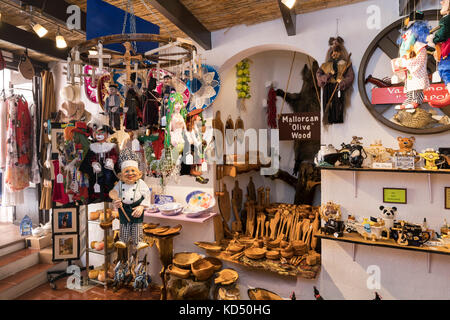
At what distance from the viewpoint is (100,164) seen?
1915mm

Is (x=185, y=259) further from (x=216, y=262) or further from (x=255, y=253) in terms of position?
(x=255, y=253)

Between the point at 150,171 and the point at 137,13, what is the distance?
1.64m

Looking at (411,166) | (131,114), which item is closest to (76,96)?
(131,114)

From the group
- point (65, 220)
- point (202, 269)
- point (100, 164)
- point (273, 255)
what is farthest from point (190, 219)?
point (65, 220)

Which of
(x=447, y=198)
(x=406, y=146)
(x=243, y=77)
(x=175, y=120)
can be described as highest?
(x=243, y=77)

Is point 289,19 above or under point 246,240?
above

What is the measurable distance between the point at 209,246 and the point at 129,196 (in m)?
1.36

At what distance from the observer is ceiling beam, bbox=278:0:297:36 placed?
7.16 ft

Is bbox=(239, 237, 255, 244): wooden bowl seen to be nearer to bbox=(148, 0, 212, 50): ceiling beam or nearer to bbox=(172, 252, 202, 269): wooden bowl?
bbox=(172, 252, 202, 269): wooden bowl

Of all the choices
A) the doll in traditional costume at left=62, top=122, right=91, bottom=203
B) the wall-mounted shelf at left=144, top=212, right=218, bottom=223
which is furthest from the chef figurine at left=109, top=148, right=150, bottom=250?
the wall-mounted shelf at left=144, top=212, right=218, bottom=223

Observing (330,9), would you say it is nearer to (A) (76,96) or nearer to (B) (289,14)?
(B) (289,14)

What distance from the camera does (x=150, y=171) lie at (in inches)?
78.1

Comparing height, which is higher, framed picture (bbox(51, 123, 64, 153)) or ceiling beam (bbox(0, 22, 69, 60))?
ceiling beam (bbox(0, 22, 69, 60))

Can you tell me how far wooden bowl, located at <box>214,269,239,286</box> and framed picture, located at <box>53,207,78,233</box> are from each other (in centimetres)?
196
